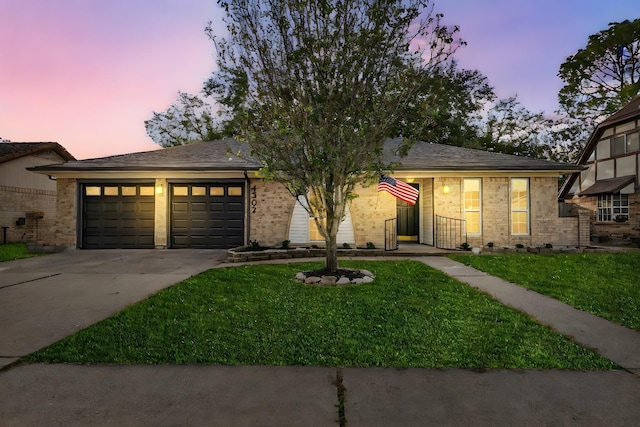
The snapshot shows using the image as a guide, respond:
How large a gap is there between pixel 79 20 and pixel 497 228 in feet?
48.2

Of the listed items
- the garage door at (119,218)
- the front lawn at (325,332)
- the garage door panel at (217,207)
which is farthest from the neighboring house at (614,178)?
the garage door at (119,218)

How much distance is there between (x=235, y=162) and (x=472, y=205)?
8.60 m

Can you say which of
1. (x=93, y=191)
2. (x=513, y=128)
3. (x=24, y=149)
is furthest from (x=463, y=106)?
(x=24, y=149)

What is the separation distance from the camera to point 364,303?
16.3ft

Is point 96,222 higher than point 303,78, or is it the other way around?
point 303,78

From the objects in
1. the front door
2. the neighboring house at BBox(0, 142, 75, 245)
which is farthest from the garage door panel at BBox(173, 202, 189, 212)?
the front door

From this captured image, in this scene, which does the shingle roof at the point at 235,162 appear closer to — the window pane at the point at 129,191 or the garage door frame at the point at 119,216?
the garage door frame at the point at 119,216

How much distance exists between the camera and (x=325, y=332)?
145 inches

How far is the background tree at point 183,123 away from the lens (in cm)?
2720

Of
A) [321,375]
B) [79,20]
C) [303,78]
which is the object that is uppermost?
[79,20]

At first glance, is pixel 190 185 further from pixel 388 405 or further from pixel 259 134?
pixel 388 405

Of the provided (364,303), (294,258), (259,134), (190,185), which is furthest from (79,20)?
(364,303)

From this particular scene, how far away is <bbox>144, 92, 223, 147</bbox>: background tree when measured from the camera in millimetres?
27203

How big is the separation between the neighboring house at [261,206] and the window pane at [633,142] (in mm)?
7114
